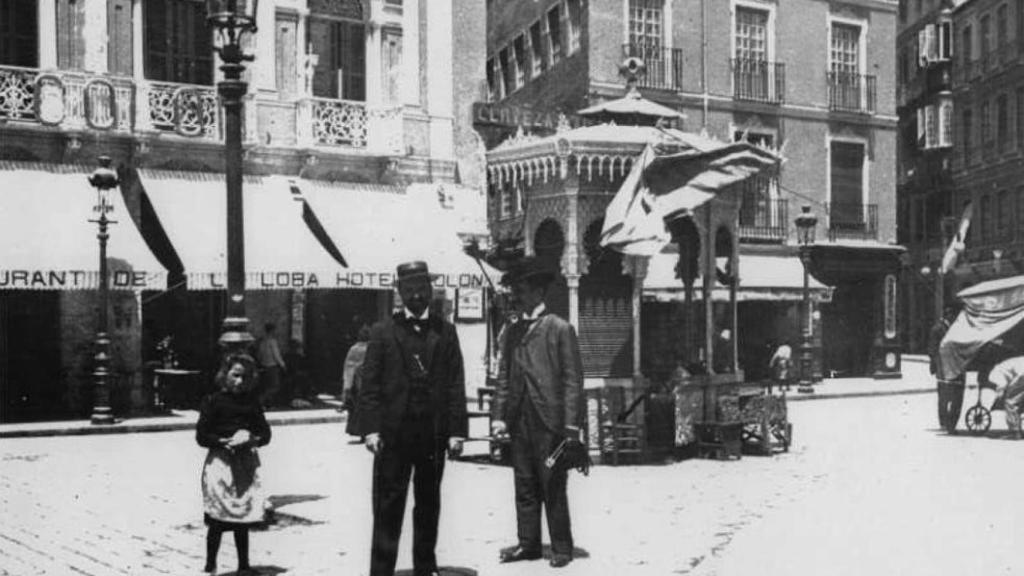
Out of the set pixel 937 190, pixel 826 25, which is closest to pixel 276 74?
pixel 826 25

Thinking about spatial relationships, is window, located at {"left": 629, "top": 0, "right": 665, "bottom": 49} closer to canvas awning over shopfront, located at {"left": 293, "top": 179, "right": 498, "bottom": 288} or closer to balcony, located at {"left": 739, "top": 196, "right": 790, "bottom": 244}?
balcony, located at {"left": 739, "top": 196, "right": 790, "bottom": 244}

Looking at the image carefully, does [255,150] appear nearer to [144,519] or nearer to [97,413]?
[97,413]

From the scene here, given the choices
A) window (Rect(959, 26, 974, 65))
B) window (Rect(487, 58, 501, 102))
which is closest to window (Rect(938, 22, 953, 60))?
window (Rect(959, 26, 974, 65))

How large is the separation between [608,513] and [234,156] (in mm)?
4229

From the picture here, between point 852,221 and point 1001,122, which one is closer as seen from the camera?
point 852,221

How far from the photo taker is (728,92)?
105 ft

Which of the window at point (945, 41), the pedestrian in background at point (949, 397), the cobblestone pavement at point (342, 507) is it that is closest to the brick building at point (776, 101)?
the pedestrian in background at point (949, 397)

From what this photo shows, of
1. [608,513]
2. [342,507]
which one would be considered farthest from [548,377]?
[342,507]

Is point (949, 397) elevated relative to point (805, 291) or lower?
lower

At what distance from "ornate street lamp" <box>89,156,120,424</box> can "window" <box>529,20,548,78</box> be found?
15672mm

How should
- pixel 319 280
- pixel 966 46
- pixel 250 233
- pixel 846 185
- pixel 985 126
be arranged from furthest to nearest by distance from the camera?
pixel 966 46 → pixel 985 126 → pixel 846 185 → pixel 250 233 → pixel 319 280

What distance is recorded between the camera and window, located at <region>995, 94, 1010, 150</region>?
1549 inches

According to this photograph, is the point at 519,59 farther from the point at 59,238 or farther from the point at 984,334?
the point at 984,334

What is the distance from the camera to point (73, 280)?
1969 cm
